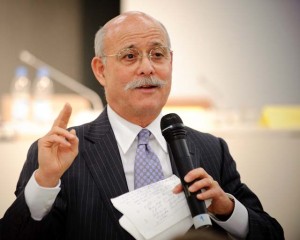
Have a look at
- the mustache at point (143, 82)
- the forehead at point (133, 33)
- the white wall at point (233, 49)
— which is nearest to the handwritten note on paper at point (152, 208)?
the mustache at point (143, 82)

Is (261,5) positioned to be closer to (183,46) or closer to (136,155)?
(183,46)

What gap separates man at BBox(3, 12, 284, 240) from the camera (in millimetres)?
1076

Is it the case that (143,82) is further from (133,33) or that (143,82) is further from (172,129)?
(172,129)

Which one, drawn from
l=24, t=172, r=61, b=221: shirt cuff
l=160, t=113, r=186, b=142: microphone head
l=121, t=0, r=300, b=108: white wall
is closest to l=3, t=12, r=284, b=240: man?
l=24, t=172, r=61, b=221: shirt cuff

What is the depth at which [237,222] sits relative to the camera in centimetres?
121

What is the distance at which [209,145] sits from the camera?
1417 mm

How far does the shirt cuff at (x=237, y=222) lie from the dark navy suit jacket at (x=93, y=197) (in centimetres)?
2

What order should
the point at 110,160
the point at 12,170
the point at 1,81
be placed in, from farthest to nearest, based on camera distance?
the point at 1,81
the point at 12,170
the point at 110,160

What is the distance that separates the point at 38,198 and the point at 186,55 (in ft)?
11.1

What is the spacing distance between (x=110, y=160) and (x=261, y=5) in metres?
3.53

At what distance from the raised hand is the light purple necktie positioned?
258 millimetres

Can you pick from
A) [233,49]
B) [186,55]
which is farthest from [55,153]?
[233,49]

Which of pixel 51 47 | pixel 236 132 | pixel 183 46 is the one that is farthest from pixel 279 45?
pixel 51 47

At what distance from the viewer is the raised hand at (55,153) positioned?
40.4 inches
